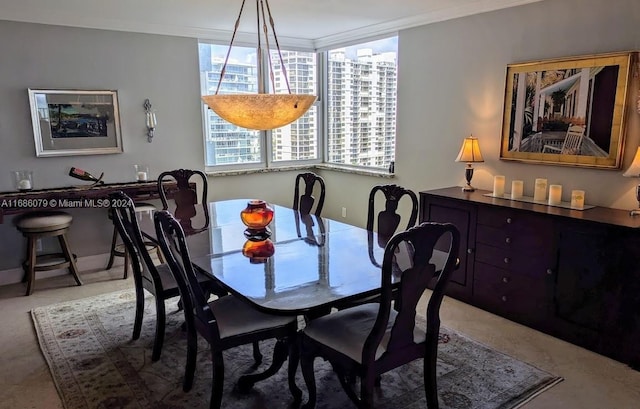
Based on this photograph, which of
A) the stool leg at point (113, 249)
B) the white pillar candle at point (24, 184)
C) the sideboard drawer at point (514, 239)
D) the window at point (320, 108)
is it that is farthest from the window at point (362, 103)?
the white pillar candle at point (24, 184)

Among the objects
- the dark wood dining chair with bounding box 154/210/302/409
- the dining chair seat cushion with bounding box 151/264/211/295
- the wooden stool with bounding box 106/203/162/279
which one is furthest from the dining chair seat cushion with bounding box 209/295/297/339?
the wooden stool with bounding box 106/203/162/279

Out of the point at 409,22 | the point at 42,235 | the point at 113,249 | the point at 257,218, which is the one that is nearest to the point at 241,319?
the point at 257,218

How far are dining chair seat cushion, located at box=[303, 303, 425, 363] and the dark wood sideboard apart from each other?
4.29 feet

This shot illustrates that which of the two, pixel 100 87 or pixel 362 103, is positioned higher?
pixel 100 87

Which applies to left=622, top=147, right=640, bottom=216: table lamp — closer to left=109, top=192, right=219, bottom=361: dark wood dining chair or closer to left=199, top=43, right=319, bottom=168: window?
left=109, top=192, right=219, bottom=361: dark wood dining chair

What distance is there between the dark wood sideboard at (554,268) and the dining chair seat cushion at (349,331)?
131 centimetres

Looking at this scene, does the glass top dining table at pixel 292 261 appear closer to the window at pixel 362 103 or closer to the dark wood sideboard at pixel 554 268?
the dark wood sideboard at pixel 554 268

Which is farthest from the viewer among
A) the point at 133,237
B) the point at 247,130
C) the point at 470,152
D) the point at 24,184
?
the point at 247,130

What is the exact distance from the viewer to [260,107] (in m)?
2.56

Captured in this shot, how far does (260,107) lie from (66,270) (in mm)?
3012

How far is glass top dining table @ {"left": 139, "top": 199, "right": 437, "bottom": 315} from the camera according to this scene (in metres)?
1.94

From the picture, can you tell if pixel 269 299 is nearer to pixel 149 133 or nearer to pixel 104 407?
pixel 104 407

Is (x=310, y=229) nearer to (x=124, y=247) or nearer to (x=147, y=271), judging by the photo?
(x=147, y=271)

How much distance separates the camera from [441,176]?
429cm
